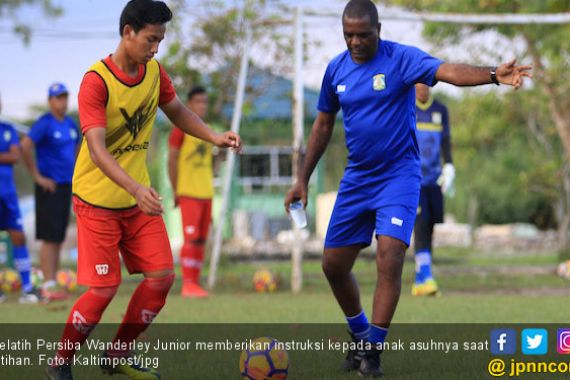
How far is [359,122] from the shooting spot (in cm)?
636

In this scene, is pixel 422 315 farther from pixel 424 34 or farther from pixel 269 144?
pixel 269 144

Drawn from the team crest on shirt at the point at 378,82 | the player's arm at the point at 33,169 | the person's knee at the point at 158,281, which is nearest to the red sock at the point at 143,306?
the person's knee at the point at 158,281

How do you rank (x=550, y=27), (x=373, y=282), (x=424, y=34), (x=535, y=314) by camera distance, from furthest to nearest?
(x=550, y=27)
(x=424, y=34)
(x=373, y=282)
(x=535, y=314)

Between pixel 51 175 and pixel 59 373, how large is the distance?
6975 millimetres

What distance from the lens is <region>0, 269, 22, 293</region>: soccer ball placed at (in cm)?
1315

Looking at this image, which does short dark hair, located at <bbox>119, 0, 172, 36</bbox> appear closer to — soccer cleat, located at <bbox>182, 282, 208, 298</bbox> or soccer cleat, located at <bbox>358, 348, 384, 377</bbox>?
soccer cleat, located at <bbox>358, 348, 384, 377</bbox>

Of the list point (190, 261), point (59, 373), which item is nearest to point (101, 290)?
point (59, 373)

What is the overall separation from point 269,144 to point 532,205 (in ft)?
58.9

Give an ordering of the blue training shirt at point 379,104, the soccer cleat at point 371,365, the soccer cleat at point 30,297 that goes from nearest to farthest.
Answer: the soccer cleat at point 371,365 < the blue training shirt at point 379,104 < the soccer cleat at point 30,297

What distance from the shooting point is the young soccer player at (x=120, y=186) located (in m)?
5.64

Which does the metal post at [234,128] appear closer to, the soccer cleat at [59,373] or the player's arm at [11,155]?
the player's arm at [11,155]

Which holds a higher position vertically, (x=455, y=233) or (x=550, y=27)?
(x=550, y=27)

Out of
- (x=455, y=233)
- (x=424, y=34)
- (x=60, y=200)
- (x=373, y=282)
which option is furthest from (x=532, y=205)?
(x=60, y=200)

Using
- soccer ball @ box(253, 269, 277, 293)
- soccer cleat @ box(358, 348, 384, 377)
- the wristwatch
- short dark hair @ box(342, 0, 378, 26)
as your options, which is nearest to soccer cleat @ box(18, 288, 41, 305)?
soccer ball @ box(253, 269, 277, 293)
